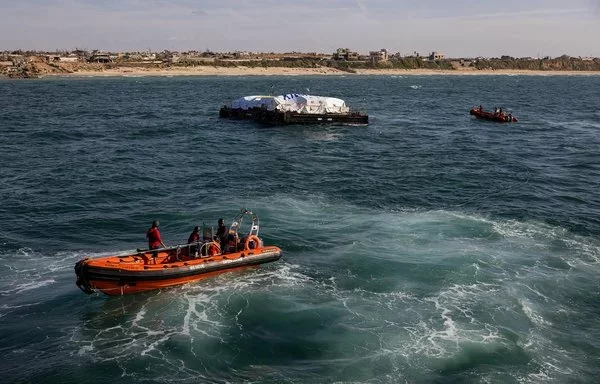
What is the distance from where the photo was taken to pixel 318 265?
84.3ft

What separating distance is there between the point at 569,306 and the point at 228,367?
13.8 m

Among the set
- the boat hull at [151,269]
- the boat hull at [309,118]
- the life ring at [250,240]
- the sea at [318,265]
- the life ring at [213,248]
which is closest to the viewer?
the sea at [318,265]

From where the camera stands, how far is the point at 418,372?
17.4m

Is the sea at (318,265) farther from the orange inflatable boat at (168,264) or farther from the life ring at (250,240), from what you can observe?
the life ring at (250,240)

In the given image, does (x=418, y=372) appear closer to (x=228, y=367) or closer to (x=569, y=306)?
(x=228, y=367)

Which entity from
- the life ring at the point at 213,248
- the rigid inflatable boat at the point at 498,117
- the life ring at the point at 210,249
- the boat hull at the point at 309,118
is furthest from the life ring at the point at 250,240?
the rigid inflatable boat at the point at 498,117

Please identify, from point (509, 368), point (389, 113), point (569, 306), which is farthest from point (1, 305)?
point (389, 113)

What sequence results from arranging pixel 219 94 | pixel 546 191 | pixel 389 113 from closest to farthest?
1. pixel 546 191
2. pixel 389 113
3. pixel 219 94

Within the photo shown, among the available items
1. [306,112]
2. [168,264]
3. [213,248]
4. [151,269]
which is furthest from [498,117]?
[151,269]

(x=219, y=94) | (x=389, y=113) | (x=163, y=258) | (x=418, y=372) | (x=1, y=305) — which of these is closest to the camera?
(x=418, y=372)

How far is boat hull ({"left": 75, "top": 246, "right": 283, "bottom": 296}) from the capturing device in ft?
70.1

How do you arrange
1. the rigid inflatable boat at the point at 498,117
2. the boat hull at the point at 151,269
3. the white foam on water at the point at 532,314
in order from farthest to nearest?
the rigid inflatable boat at the point at 498,117, the boat hull at the point at 151,269, the white foam on water at the point at 532,314

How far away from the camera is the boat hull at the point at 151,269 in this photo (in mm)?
21359

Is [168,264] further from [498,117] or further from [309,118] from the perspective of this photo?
[498,117]
